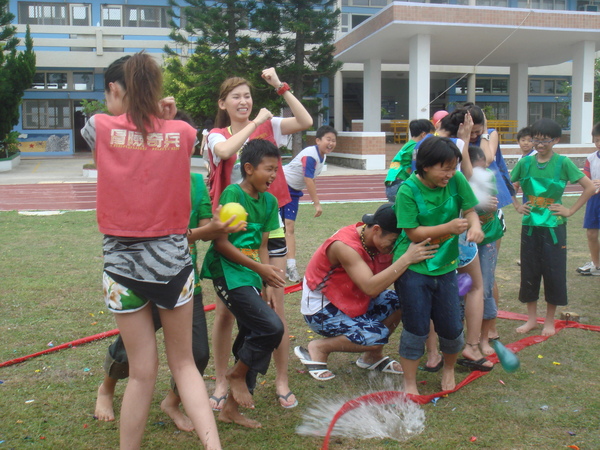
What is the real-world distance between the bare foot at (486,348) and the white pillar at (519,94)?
Result: 26316 millimetres

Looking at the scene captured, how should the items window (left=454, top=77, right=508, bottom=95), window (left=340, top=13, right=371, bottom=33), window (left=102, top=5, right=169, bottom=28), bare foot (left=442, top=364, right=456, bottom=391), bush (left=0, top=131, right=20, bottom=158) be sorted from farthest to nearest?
window (left=454, top=77, right=508, bottom=95) < window (left=340, top=13, right=371, bottom=33) < window (left=102, top=5, right=169, bottom=28) < bush (left=0, top=131, right=20, bottom=158) < bare foot (left=442, top=364, right=456, bottom=391)

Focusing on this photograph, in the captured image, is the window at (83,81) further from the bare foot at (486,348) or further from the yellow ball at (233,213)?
the yellow ball at (233,213)

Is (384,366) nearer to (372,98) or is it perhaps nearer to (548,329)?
(548,329)

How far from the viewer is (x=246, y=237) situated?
3.21 metres

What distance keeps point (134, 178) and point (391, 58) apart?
26606mm

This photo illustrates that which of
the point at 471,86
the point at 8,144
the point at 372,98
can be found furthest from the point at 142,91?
the point at 471,86

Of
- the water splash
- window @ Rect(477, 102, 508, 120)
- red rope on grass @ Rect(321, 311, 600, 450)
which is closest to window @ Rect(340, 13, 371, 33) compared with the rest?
window @ Rect(477, 102, 508, 120)

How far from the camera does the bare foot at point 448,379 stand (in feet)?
11.7

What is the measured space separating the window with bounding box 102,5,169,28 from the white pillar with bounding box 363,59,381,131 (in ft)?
48.9

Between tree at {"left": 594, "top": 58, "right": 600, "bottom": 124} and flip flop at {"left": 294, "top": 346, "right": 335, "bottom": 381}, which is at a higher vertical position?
tree at {"left": 594, "top": 58, "right": 600, "bottom": 124}

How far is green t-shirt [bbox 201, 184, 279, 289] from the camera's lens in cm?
315

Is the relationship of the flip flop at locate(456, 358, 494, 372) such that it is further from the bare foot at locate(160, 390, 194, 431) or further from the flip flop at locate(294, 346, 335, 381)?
the bare foot at locate(160, 390, 194, 431)

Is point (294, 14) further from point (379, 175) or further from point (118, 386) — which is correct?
point (118, 386)

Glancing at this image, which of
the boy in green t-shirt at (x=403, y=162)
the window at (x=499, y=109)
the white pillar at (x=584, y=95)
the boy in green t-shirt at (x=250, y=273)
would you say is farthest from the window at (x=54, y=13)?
the boy in green t-shirt at (x=250, y=273)
